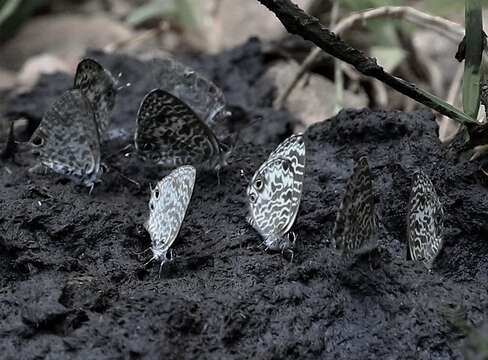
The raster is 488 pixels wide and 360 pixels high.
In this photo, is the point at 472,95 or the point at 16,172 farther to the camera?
the point at 16,172

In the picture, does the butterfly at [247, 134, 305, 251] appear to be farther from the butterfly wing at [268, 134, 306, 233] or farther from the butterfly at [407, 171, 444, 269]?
the butterfly at [407, 171, 444, 269]

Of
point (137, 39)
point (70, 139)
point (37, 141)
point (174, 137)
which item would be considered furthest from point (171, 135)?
point (137, 39)

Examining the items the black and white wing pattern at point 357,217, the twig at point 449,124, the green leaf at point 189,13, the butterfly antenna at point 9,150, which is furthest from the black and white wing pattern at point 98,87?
the green leaf at point 189,13

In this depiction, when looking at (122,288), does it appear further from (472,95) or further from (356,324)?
(472,95)

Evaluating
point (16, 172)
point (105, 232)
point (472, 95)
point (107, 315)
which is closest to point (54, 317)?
point (107, 315)

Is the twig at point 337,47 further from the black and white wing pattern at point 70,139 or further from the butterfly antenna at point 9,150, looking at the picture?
the butterfly antenna at point 9,150

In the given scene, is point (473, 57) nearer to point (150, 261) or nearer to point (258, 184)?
point (258, 184)

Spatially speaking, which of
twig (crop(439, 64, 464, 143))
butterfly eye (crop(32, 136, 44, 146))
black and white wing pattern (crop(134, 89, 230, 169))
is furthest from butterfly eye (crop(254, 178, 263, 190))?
twig (crop(439, 64, 464, 143))
